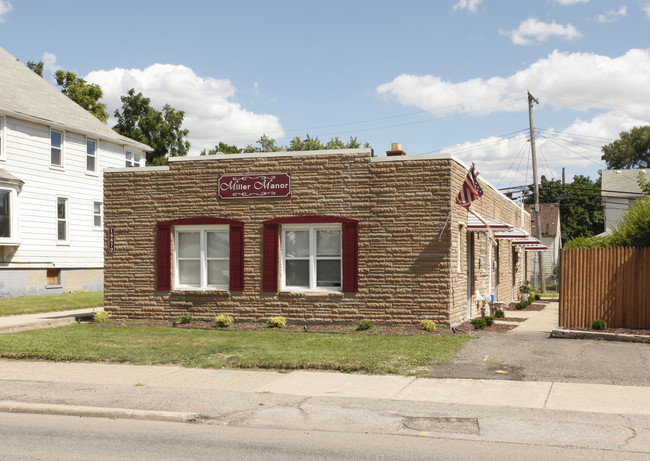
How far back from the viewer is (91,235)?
105 ft

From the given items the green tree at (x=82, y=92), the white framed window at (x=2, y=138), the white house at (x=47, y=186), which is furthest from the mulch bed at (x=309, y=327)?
the green tree at (x=82, y=92)

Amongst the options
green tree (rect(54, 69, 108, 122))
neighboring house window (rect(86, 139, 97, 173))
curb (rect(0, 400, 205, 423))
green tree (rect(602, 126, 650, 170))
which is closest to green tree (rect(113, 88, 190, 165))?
green tree (rect(54, 69, 108, 122))

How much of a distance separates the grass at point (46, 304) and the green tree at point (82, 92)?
1894 cm

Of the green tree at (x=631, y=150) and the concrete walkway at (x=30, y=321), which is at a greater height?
the green tree at (x=631, y=150)

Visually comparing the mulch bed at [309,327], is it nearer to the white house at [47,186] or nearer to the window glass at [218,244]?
the window glass at [218,244]

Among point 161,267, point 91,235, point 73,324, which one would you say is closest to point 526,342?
point 161,267

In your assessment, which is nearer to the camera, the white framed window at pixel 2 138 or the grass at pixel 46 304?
the grass at pixel 46 304

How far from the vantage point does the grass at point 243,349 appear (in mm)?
11711

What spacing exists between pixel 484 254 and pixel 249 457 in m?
16.0

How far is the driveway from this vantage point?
34.8 feet

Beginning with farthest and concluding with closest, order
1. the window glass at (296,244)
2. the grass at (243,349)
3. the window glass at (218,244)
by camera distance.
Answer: the window glass at (218,244)
the window glass at (296,244)
the grass at (243,349)

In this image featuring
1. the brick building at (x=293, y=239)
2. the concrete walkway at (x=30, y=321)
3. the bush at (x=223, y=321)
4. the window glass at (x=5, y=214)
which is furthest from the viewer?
the window glass at (x=5, y=214)

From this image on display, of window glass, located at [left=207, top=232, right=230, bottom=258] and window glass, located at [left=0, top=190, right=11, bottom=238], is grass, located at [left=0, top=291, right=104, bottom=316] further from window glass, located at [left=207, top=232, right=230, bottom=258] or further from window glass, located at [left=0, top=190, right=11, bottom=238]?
window glass, located at [left=207, top=232, right=230, bottom=258]

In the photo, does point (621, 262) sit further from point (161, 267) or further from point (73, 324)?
point (73, 324)
